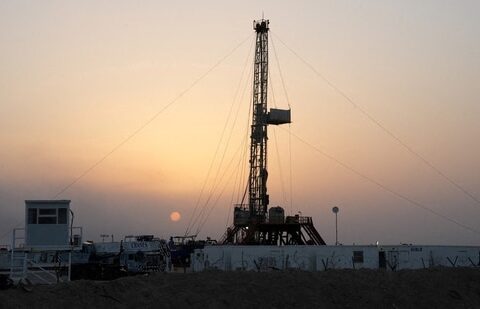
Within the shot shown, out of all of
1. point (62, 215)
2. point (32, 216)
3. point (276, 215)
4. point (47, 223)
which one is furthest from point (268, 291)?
point (276, 215)

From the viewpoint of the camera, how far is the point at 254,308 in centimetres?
3484

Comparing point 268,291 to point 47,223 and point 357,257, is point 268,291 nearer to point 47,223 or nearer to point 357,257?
point 47,223

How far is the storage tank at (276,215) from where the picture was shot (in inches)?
3329

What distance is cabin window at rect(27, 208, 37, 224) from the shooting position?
39.9 meters

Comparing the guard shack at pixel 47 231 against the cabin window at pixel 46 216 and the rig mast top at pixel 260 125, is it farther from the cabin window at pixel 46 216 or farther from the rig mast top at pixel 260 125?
the rig mast top at pixel 260 125

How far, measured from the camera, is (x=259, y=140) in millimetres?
90875

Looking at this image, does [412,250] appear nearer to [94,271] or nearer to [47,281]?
[94,271]

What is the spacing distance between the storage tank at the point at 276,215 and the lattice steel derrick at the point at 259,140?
331cm

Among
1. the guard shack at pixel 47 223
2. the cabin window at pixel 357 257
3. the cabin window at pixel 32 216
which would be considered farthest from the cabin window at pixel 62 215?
the cabin window at pixel 357 257

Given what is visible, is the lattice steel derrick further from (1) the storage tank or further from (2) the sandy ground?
(2) the sandy ground

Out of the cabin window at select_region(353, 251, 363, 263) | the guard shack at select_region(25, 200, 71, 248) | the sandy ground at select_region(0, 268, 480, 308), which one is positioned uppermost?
the guard shack at select_region(25, 200, 71, 248)

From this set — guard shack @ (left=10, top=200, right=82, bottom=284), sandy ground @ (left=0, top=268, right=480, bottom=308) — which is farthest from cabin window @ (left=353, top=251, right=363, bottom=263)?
guard shack @ (left=10, top=200, right=82, bottom=284)

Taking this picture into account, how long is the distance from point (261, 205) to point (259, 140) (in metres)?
8.30

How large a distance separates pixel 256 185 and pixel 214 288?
55608 millimetres
